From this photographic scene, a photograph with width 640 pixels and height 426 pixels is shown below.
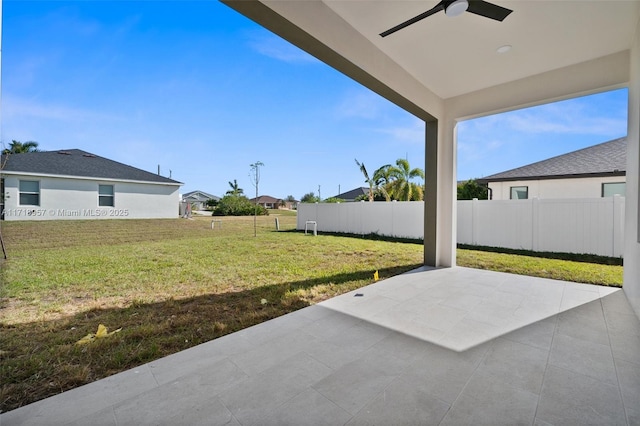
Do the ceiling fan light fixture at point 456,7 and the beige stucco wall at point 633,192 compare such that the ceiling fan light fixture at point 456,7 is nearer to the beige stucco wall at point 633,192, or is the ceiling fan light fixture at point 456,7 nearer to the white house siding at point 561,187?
the beige stucco wall at point 633,192

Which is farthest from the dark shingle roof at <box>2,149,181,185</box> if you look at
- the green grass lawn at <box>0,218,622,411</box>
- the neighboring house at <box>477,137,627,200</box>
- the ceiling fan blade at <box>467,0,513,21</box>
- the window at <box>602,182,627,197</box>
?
the window at <box>602,182,627,197</box>

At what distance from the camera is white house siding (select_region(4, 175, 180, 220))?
6359 millimetres

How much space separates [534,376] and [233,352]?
2067 millimetres

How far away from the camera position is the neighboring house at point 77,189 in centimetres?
646

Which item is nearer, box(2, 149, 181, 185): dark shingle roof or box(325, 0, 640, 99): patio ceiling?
box(325, 0, 640, 99): patio ceiling

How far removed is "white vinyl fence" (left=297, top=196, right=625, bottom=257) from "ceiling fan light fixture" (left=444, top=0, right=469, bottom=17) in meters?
5.92

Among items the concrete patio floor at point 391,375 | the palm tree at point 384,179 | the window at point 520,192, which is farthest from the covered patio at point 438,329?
the palm tree at point 384,179

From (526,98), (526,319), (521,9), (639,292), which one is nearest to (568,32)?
(521,9)

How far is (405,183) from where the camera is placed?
43.3 ft

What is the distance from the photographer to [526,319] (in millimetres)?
2654

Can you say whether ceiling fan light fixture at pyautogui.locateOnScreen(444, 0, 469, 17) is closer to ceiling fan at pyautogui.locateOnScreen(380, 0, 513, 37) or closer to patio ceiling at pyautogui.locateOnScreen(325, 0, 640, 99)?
ceiling fan at pyautogui.locateOnScreen(380, 0, 513, 37)

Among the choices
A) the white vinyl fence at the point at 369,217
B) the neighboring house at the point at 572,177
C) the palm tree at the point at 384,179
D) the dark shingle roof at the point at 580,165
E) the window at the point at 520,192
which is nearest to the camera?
the neighboring house at the point at 572,177

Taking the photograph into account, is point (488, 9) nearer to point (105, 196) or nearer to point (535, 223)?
point (535, 223)

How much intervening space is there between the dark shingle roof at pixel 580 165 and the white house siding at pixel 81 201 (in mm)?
12596
